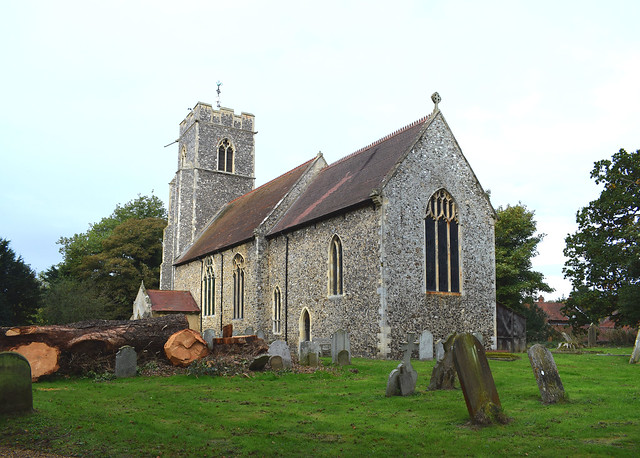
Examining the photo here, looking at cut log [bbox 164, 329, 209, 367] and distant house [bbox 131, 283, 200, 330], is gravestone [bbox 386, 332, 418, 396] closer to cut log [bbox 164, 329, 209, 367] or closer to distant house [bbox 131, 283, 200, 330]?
cut log [bbox 164, 329, 209, 367]

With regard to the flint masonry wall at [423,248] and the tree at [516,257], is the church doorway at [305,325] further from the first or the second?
the tree at [516,257]

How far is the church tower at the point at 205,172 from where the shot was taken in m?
36.6

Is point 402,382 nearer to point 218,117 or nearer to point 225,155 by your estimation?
point 225,155

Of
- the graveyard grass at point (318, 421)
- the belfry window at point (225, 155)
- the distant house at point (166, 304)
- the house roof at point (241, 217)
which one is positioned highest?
the belfry window at point (225, 155)

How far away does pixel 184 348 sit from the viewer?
14.5 meters

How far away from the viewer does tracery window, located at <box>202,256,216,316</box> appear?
30.2 m

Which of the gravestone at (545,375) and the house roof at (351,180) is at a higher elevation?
the house roof at (351,180)

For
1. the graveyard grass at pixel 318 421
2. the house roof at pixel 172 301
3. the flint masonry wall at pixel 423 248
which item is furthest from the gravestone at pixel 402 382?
the house roof at pixel 172 301

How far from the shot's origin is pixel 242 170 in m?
38.9

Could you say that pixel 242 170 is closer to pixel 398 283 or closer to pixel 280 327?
pixel 280 327

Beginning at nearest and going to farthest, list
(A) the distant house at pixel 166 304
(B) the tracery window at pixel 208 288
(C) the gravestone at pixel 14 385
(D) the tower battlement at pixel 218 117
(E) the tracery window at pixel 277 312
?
(C) the gravestone at pixel 14 385 < (E) the tracery window at pixel 277 312 < (A) the distant house at pixel 166 304 < (B) the tracery window at pixel 208 288 < (D) the tower battlement at pixel 218 117

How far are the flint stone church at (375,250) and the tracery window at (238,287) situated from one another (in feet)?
0.29

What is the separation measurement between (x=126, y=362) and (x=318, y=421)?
7.22 m

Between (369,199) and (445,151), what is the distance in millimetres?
3909
